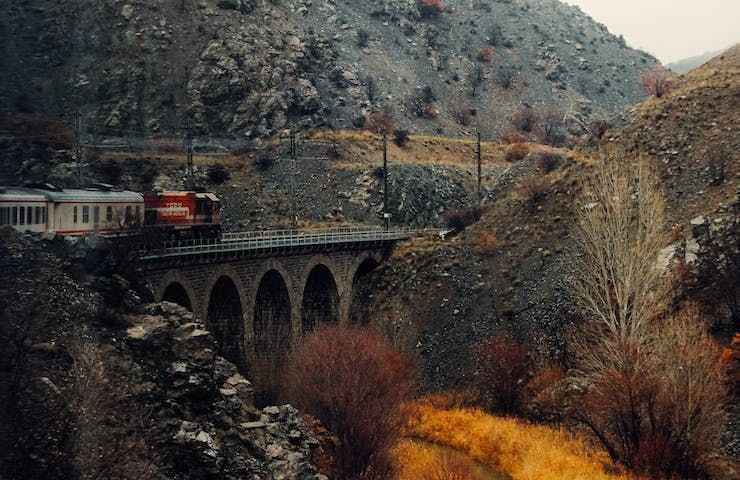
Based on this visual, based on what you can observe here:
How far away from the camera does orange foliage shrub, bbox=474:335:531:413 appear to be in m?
38.2

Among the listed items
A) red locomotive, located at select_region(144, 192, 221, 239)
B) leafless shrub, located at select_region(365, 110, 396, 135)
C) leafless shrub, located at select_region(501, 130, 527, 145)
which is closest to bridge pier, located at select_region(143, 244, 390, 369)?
red locomotive, located at select_region(144, 192, 221, 239)

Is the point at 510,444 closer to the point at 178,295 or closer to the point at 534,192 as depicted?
the point at 178,295

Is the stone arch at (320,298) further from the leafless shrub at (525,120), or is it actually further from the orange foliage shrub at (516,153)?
the leafless shrub at (525,120)

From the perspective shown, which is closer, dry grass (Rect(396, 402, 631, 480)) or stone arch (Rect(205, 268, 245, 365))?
dry grass (Rect(396, 402, 631, 480))

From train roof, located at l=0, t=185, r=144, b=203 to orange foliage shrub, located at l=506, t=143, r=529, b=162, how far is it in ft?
178

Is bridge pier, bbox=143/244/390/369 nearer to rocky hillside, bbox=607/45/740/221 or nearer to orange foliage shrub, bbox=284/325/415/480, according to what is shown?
orange foliage shrub, bbox=284/325/415/480

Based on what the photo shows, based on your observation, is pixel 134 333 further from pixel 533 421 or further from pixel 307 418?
pixel 533 421

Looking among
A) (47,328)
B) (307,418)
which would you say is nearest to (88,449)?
(47,328)

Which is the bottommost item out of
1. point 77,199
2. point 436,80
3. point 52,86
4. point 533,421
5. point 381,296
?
point 533,421

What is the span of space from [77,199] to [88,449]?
19479 millimetres

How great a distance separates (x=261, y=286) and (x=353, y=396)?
18.4 metres

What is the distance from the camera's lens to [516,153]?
8544 cm

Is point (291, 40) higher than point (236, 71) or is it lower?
higher

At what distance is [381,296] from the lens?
52.2m
